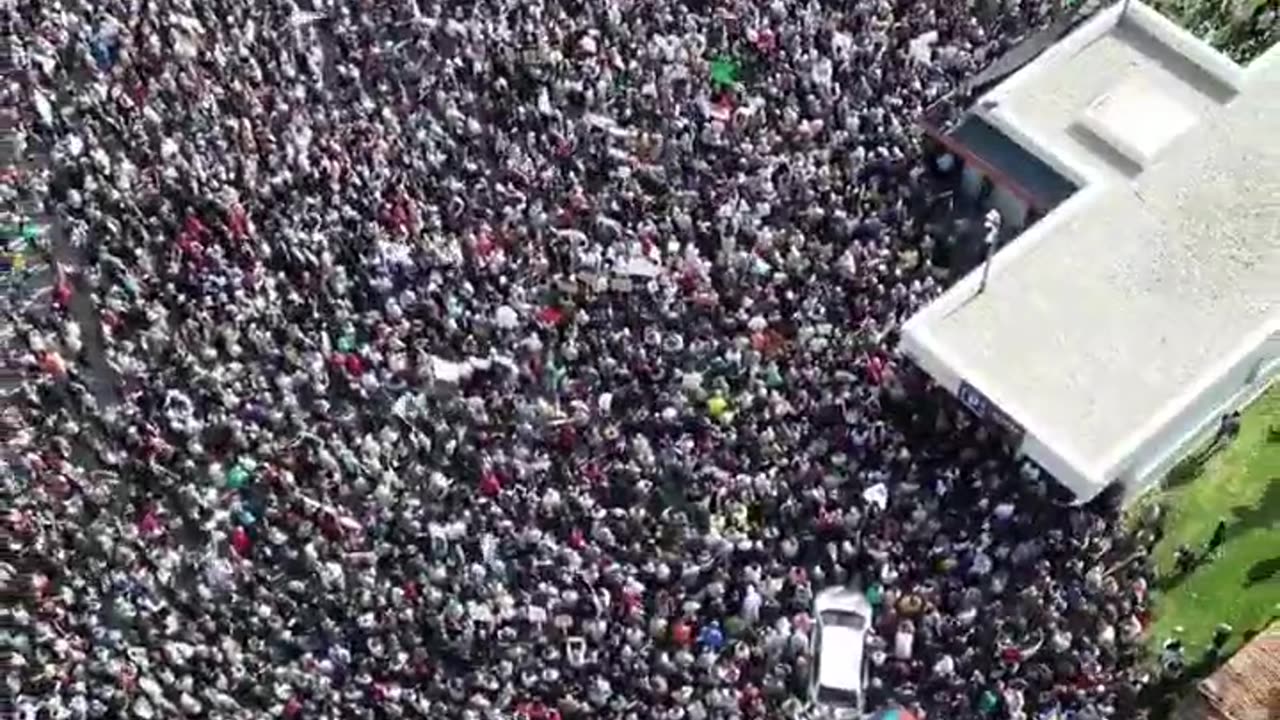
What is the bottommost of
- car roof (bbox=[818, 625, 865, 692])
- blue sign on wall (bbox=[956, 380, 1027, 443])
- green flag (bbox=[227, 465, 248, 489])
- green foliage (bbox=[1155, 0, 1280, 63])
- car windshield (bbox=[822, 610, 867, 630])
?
car roof (bbox=[818, 625, 865, 692])

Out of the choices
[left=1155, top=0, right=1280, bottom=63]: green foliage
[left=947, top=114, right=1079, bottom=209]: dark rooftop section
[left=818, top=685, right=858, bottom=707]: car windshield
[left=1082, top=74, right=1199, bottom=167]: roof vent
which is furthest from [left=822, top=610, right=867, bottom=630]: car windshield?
[left=1155, top=0, right=1280, bottom=63]: green foliage

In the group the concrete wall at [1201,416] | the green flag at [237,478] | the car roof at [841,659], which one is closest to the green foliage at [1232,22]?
the concrete wall at [1201,416]

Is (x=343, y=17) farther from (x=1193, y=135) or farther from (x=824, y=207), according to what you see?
(x=1193, y=135)

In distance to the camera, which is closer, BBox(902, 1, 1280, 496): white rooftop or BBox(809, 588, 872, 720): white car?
BBox(809, 588, 872, 720): white car

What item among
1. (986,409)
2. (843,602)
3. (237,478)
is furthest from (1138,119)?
(237,478)

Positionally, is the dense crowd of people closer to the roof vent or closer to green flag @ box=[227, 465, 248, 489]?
green flag @ box=[227, 465, 248, 489]

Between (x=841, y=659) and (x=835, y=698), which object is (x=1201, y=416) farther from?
(x=835, y=698)

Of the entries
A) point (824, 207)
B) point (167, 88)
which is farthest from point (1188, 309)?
point (167, 88)
